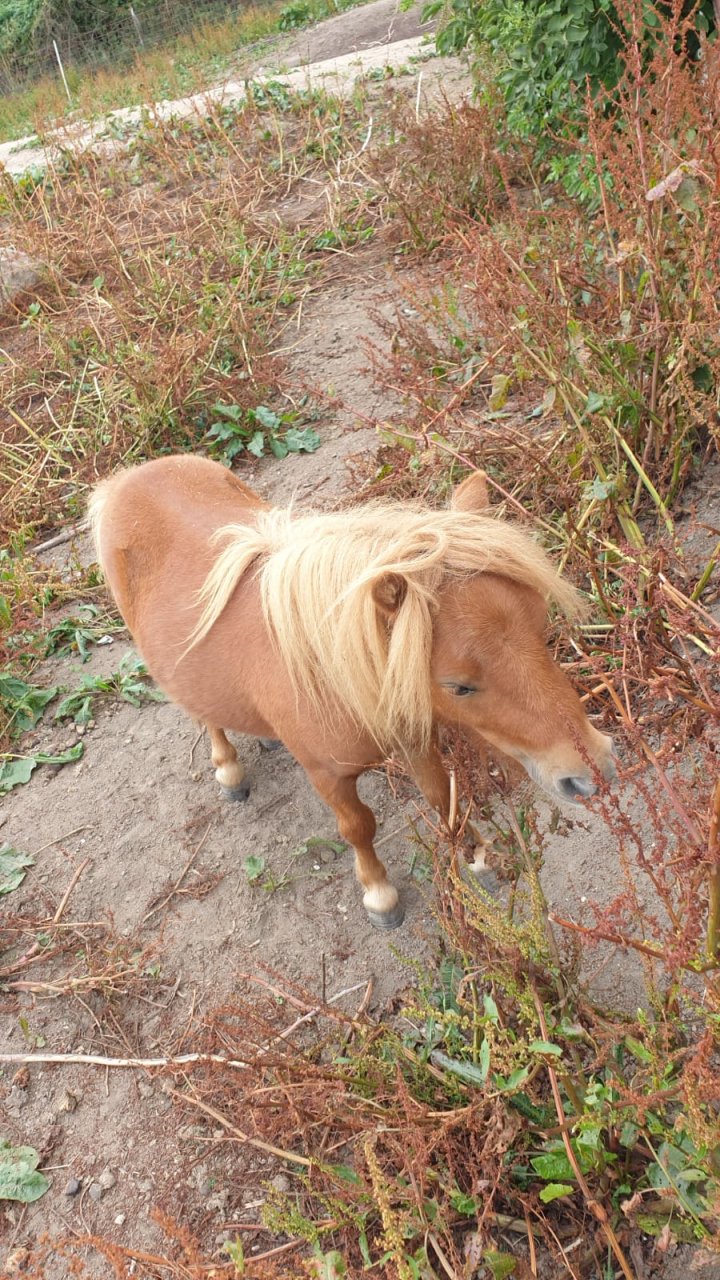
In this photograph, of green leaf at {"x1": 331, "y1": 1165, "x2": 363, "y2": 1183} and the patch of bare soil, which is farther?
the patch of bare soil

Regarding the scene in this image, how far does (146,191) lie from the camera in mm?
8562

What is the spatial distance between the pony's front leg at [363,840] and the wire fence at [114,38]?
19.9 metres

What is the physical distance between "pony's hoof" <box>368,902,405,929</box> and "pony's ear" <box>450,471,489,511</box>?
4.67 ft

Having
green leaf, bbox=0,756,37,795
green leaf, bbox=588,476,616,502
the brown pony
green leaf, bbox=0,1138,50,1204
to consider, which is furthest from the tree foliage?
green leaf, bbox=0,1138,50,1204

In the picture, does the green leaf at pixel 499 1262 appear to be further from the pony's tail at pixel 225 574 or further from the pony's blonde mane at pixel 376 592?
the pony's tail at pixel 225 574

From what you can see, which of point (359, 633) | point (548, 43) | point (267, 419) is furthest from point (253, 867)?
point (548, 43)

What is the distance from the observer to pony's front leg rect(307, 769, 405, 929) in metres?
2.83

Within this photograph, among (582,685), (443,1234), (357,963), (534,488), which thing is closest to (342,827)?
(357,963)

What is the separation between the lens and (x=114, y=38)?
63.3ft

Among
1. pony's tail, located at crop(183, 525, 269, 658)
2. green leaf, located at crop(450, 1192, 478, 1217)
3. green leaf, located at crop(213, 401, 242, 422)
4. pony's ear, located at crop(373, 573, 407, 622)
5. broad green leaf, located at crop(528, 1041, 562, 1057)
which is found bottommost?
green leaf, located at crop(450, 1192, 478, 1217)

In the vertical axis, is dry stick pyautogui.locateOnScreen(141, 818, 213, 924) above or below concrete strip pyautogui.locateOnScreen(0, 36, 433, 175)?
below

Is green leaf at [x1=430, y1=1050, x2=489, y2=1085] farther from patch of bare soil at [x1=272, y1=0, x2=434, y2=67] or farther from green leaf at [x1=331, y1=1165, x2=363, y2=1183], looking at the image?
patch of bare soil at [x1=272, y1=0, x2=434, y2=67]

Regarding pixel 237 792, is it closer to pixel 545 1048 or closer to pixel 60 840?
pixel 60 840

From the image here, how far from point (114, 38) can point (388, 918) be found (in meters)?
22.3
